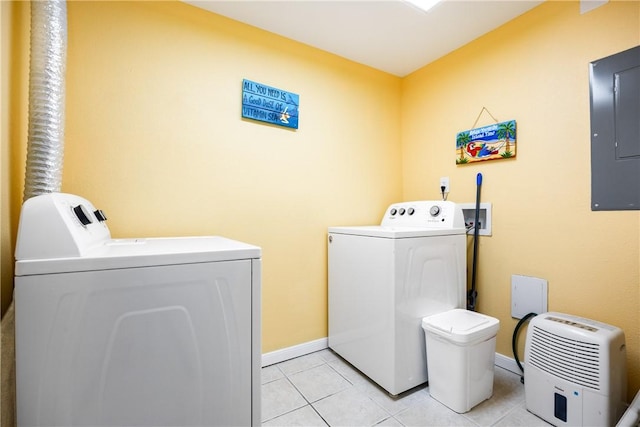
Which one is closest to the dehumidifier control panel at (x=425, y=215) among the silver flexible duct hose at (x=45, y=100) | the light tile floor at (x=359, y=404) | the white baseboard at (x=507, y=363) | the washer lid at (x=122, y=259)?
the white baseboard at (x=507, y=363)

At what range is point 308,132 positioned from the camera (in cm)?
213

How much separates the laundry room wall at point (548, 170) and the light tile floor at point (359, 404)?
0.51 m

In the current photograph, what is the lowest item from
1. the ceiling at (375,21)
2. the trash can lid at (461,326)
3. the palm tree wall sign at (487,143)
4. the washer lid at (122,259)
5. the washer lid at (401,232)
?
the trash can lid at (461,326)

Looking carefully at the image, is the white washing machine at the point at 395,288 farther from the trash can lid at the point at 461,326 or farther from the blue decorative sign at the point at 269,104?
the blue decorative sign at the point at 269,104

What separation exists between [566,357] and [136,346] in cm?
183

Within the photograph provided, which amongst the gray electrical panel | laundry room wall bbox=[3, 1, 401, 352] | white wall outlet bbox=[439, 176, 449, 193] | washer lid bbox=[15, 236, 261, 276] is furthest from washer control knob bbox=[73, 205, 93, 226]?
the gray electrical panel

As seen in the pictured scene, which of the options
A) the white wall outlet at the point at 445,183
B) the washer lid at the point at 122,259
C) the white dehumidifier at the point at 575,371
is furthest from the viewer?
the white wall outlet at the point at 445,183

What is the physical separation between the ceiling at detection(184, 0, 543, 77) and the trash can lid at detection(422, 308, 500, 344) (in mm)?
1912

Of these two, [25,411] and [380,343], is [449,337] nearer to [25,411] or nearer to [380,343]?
[380,343]

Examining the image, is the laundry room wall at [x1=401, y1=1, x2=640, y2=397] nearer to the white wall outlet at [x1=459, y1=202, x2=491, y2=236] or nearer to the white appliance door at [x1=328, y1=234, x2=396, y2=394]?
the white wall outlet at [x1=459, y1=202, x2=491, y2=236]

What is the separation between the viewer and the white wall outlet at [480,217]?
1997 millimetres

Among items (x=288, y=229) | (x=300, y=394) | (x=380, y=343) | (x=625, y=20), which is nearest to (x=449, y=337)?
(x=380, y=343)

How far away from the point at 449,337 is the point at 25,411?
1.66 m

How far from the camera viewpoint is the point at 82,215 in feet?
3.39
